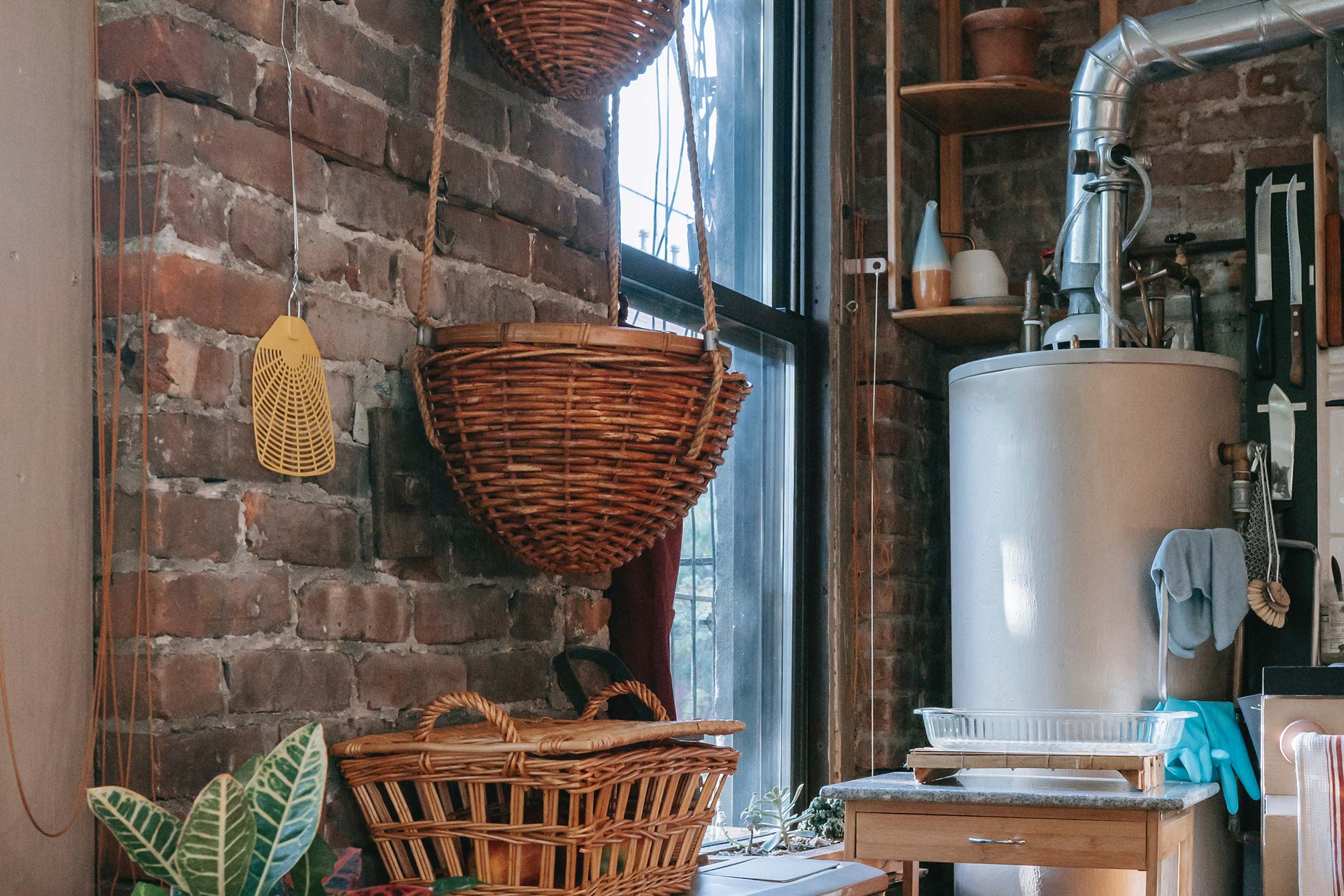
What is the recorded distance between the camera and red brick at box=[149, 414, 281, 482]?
1104 millimetres

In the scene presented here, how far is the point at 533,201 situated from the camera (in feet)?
5.24

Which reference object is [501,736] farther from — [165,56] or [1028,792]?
[1028,792]

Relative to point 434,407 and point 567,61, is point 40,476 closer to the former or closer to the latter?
point 434,407

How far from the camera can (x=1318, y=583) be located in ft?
9.00

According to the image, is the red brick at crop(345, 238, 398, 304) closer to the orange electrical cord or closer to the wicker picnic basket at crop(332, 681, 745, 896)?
the orange electrical cord

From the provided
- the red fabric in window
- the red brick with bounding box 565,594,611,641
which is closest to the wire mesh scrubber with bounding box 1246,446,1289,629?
the red fabric in window

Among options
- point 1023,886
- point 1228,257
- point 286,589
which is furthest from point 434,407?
point 1228,257

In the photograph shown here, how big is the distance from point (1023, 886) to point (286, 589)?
1613mm


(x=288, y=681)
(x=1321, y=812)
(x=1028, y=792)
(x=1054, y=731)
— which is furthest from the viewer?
(x=1054, y=731)

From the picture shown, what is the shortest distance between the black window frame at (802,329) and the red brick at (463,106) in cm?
123

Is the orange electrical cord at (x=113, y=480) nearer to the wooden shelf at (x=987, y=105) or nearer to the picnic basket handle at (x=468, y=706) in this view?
the picnic basket handle at (x=468, y=706)

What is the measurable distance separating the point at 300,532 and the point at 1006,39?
2.26 meters

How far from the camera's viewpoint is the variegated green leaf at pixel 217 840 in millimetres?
829

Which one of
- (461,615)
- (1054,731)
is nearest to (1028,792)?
(1054,731)
